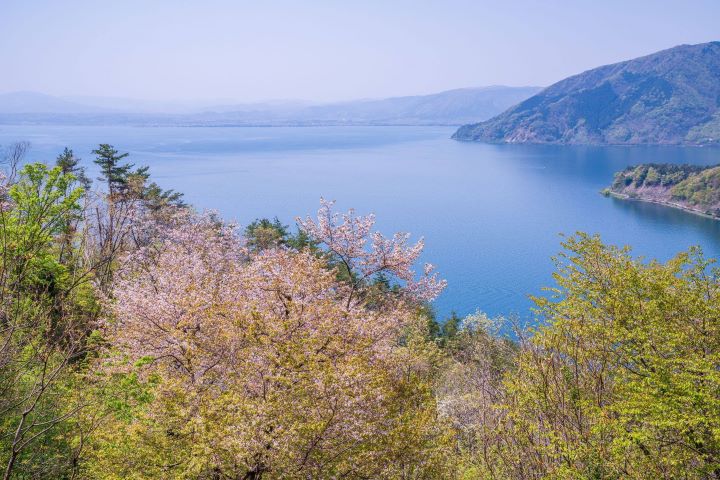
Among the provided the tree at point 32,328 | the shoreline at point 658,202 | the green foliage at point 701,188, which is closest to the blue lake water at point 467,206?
the shoreline at point 658,202

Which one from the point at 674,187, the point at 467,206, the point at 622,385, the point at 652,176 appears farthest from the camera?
the point at 652,176

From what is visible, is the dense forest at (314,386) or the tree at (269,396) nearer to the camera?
the tree at (269,396)

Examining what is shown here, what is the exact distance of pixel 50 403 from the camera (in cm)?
1137

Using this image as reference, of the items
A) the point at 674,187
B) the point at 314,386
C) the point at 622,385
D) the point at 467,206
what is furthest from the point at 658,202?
the point at 314,386

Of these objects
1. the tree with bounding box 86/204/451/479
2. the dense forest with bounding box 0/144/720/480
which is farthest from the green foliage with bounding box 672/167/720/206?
the tree with bounding box 86/204/451/479

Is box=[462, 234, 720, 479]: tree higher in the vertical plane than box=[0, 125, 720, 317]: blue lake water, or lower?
higher

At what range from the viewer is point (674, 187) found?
409ft

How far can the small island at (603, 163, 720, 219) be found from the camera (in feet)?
373

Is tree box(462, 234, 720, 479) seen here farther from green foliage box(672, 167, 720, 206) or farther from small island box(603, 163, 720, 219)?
green foliage box(672, 167, 720, 206)

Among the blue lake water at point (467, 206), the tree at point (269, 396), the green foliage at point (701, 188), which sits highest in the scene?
the tree at point (269, 396)

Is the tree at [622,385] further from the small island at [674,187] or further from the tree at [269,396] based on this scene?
the small island at [674,187]

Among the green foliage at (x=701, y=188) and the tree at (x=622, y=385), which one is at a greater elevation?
the tree at (x=622, y=385)

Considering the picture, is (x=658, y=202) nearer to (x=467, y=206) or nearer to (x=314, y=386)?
(x=467, y=206)

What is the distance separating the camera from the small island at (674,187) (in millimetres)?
113688
